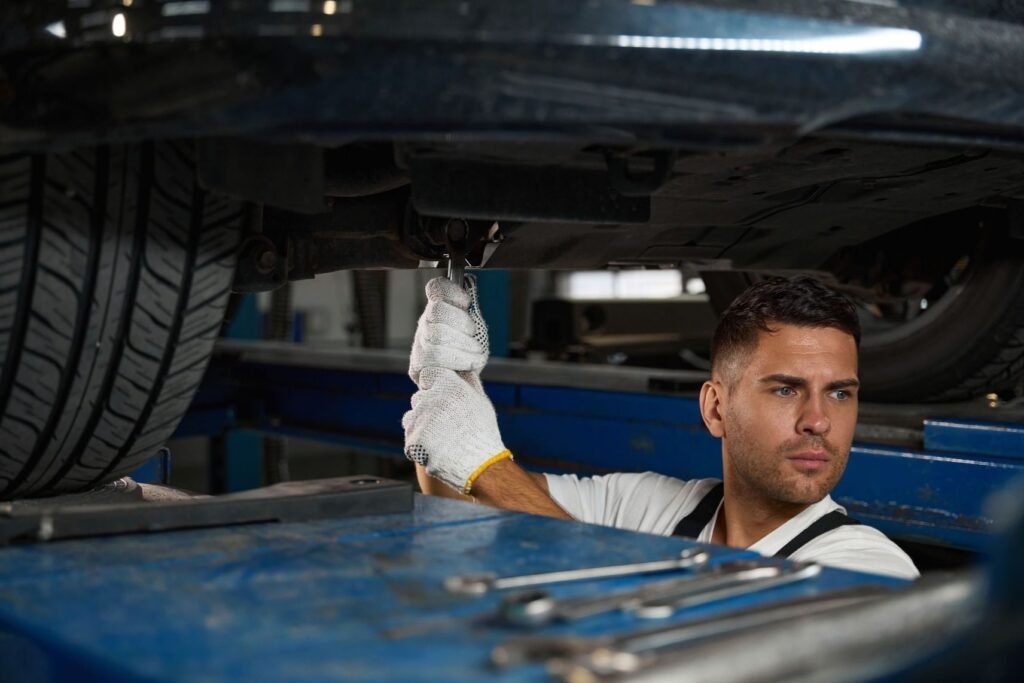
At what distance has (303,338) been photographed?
7.45 m

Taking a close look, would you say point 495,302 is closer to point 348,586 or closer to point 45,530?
point 45,530

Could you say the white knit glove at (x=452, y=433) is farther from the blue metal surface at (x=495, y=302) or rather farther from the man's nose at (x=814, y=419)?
the blue metal surface at (x=495, y=302)

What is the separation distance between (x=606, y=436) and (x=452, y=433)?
0.95 metres

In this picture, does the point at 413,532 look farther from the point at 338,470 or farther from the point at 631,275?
the point at 631,275

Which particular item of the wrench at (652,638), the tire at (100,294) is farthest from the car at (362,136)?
the wrench at (652,638)

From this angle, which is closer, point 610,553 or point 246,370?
point 610,553

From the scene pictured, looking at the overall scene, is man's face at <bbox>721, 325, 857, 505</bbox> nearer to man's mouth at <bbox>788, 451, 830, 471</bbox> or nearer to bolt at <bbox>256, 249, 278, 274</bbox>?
man's mouth at <bbox>788, 451, 830, 471</bbox>

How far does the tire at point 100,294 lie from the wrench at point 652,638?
67 cm

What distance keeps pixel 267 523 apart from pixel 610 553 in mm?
416

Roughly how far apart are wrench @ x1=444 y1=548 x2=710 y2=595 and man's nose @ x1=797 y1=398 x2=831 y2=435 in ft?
1.98

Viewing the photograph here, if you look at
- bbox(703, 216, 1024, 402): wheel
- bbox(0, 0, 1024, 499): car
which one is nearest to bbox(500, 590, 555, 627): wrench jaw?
bbox(0, 0, 1024, 499): car

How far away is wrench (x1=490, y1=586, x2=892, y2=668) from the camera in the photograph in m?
0.75

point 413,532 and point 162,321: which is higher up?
point 162,321

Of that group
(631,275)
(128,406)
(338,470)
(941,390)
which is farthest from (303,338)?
(128,406)
